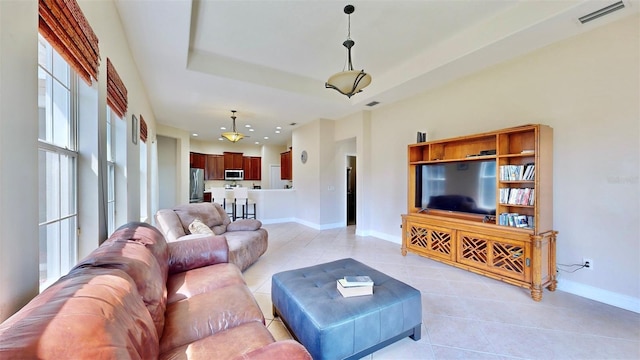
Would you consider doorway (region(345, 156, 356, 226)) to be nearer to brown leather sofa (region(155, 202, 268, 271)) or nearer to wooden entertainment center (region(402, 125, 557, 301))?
wooden entertainment center (region(402, 125, 557, 301))

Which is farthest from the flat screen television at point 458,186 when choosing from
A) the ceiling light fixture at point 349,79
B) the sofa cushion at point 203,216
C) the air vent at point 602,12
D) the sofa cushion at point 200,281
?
the sofa cushion at point 203,216

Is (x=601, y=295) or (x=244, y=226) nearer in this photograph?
(x=601, y=295)

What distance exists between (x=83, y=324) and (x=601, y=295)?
3973 mm

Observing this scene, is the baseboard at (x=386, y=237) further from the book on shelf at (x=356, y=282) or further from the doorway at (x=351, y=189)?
the book on shelf at (x=356, y=282)

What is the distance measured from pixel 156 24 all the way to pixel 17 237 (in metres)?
2.33

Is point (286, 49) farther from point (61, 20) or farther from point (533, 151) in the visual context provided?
point (533, 151)

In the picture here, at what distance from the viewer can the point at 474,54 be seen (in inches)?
117

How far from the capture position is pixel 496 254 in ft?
9.48

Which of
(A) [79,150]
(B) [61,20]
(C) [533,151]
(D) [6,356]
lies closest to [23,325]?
(D) [6,356]

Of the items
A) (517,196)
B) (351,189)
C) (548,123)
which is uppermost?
(548,123)

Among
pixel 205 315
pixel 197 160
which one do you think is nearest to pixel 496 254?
pixel 205 315

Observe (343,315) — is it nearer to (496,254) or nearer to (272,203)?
(496,254)

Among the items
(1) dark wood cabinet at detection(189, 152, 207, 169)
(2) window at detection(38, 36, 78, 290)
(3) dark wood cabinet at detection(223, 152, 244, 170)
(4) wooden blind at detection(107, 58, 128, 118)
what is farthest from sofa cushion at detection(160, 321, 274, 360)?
(3) dark wood cabinet at detection(223, 152, 244, 170)

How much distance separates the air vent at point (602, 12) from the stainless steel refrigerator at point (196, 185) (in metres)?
8.55
